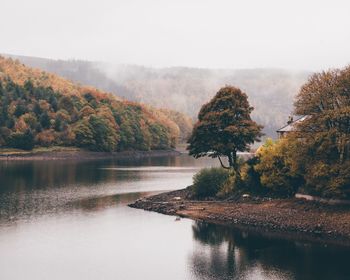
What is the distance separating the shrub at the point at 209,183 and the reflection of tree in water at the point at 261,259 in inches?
961

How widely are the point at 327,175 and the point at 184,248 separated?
80.8 feet

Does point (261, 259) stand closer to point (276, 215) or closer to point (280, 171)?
point (276, 215)

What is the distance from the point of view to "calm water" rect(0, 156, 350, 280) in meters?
59.5

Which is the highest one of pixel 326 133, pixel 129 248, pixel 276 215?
pixel 326 133

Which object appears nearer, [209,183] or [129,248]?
[129,248]

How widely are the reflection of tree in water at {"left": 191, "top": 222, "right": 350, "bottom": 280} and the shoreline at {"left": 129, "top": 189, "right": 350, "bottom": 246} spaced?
4.00 meters

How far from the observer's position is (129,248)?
230 feet

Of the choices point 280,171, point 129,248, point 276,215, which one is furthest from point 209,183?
point 129,248

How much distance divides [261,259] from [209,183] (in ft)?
125

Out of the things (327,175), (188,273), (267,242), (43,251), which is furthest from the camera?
(327,175)

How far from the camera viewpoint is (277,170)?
9019 centimetres

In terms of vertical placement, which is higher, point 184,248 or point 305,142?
point 305,142

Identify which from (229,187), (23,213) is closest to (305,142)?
(229,187)

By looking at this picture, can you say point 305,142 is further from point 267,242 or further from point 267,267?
point 267,267
